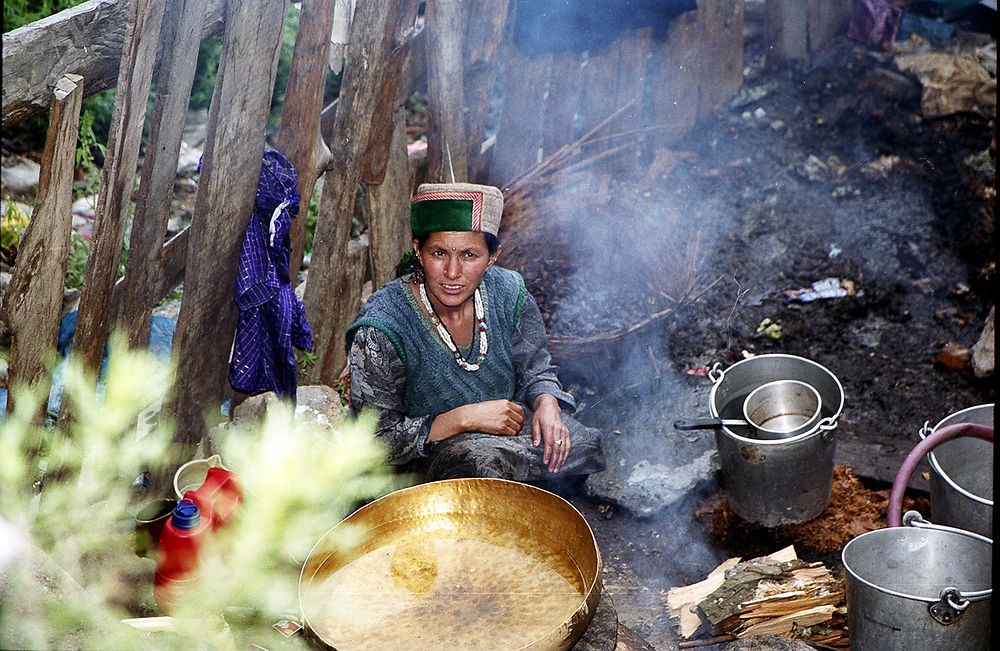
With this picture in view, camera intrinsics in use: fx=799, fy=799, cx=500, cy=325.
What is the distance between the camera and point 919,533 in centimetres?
295

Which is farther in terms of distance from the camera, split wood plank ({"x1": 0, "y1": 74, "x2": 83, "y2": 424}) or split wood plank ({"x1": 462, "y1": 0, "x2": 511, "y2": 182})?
split wood plank ({"x1": 462, "y1": 0, "x2": 511, "y2": 182})

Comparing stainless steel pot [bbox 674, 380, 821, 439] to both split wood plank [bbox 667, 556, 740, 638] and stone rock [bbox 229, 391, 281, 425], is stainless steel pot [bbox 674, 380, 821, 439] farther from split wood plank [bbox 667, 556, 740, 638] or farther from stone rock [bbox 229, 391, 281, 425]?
stone rock [bbox 229, 391, 281, 425]

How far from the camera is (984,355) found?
4617 mm

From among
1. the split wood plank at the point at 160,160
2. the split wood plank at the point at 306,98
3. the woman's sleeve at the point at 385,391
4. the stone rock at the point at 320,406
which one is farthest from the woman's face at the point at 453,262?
the stone rock at the point at 320,406

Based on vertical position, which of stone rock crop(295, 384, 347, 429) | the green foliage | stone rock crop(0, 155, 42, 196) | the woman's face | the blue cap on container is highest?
the green foliage

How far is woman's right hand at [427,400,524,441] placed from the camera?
3338mm

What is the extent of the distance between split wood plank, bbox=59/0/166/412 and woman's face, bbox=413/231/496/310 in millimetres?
1114

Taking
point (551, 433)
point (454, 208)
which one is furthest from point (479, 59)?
point (551, 433)

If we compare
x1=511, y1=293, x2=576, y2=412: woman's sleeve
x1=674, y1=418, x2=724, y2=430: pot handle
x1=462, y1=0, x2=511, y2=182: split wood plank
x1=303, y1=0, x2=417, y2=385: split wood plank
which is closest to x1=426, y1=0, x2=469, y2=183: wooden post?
x1=462, y1=0, x2=511, y2=182: split wood plank

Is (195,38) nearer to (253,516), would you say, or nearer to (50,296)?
(50,296)

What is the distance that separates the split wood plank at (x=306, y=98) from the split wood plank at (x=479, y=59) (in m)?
1.32

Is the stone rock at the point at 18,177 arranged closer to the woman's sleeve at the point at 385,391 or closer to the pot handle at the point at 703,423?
the woman's sleeve at the point at 385,391

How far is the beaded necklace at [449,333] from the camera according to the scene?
133 inches

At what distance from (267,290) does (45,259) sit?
41.3 inches
